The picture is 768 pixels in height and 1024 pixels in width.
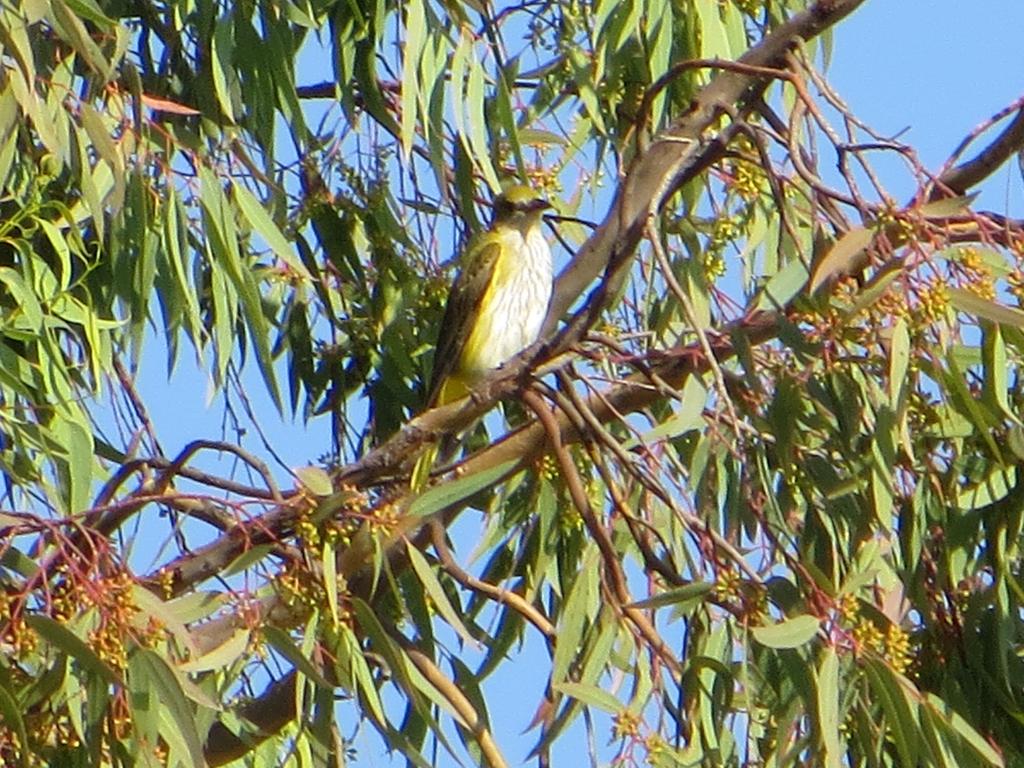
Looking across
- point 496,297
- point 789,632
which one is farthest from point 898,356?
point 496,297

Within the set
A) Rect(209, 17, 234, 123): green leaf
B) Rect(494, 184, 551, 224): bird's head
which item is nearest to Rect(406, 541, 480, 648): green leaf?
Rect(209, 17, 234, 123): green leaf

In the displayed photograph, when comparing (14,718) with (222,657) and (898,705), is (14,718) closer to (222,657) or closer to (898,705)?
(222,657)

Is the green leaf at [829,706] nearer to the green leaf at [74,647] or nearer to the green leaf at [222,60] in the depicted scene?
the green leaf at [74,647]

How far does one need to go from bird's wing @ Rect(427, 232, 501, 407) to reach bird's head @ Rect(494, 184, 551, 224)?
0.06m

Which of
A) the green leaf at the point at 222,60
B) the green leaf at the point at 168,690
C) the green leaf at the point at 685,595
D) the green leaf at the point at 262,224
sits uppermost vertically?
the green leaf at the point at 222,60

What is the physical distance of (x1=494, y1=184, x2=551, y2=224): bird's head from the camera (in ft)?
14.8

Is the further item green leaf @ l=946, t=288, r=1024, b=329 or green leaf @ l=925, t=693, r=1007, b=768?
green leaf @ l=925, t=693, r=1007, b=768

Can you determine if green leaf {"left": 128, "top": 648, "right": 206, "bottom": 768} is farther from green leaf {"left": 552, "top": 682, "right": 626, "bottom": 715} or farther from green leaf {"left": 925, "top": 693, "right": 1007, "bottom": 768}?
green leaf {"left": 925, "top": 693, "right": 1007, "bottom": 768}

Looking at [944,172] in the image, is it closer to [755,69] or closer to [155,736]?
[755,69]

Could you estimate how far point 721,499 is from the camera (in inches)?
148

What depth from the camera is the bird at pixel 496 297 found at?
4.57 metres

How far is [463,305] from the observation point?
4.94m

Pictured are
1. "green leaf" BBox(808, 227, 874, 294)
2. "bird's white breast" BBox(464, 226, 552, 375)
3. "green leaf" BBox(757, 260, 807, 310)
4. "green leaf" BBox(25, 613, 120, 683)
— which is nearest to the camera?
"green leaf" BBox(25, 613, 120, 683)

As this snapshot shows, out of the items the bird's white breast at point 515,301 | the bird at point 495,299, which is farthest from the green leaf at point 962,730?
the bird's white breast at point 515,301
